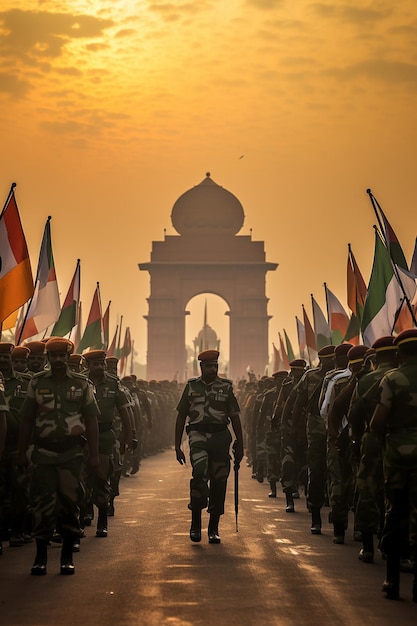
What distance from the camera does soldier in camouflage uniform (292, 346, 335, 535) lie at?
38.4 ft

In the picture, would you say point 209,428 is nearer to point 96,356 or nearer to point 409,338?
point 96,356

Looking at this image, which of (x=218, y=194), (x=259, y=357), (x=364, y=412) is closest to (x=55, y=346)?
(x=364, y=412)

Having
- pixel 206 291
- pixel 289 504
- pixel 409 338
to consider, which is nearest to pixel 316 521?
pixel 289 504

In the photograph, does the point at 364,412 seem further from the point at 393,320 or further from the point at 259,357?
the point at 259,357

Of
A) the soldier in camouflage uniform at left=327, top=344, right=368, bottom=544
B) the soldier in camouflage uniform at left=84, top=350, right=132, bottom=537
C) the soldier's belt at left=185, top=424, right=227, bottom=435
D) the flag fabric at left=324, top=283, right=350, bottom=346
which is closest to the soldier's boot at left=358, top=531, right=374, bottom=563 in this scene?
the soldier in camouflage uniform at left=327, top=344, right=368, bottom=544

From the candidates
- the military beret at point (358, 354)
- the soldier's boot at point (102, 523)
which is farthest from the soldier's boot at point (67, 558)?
the military beret at point (358, 354)

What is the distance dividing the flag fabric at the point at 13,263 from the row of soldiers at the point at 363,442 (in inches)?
150

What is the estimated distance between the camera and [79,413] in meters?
8.91

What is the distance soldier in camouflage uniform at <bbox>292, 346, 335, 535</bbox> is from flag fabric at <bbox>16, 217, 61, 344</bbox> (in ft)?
22.8

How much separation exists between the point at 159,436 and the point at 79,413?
76.1ft

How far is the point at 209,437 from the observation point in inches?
432

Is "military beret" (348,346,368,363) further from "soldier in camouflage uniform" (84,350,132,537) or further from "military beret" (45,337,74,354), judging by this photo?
"military beret" (45,337,74,354)

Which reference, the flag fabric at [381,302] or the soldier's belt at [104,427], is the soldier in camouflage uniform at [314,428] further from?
the flag fabric at [381,302]

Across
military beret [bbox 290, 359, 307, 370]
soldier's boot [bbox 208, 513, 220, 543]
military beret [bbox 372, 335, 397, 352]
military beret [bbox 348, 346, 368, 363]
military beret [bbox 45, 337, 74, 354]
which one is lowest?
soldier's boot [bbox 208, 513, 220, 543]
